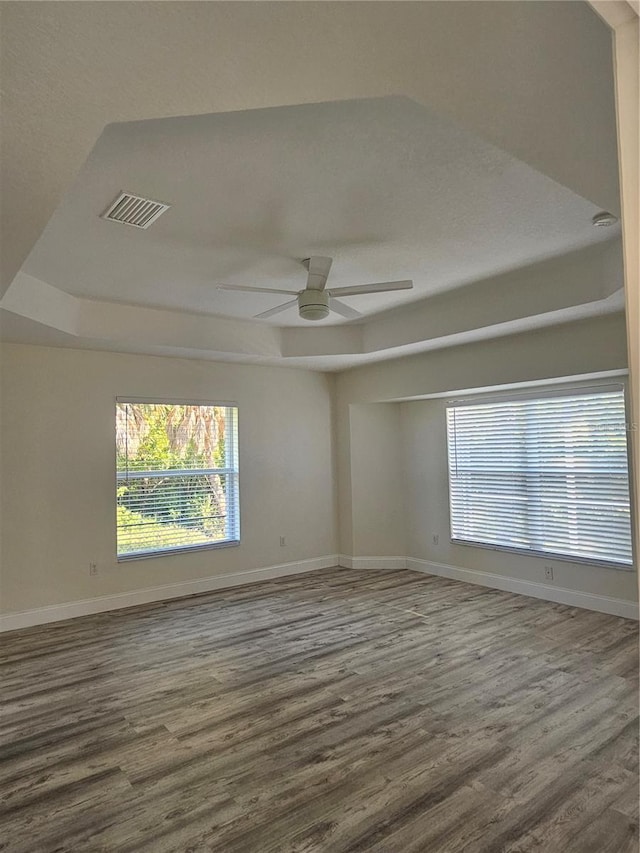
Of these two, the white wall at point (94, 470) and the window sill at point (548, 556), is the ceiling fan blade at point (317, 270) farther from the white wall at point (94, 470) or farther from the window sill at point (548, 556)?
the window sill at point (548, 556)

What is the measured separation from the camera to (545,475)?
199 inches

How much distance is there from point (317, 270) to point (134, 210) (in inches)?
47.1

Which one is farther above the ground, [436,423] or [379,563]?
[436,423]

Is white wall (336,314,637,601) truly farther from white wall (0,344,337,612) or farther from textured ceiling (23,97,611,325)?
textured ceiling (23,97,611,325)

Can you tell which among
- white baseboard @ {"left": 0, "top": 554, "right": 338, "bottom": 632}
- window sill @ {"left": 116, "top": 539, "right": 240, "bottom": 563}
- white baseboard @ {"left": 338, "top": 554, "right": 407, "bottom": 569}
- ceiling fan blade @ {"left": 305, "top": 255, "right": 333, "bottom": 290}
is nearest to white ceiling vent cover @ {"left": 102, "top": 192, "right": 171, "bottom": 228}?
ceiling fan blade @ {"left": 305, "top": 255, "right": 333, "bottom": 290}

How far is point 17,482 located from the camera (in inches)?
180

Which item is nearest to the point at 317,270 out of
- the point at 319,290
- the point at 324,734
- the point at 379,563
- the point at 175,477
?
the point at 319,290

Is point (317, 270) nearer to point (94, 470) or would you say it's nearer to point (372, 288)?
point (372, 288)

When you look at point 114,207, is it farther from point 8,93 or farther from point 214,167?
point 8,93

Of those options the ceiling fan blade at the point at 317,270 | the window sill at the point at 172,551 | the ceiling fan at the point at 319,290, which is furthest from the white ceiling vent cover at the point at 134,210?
the window sill at the point at 172,551

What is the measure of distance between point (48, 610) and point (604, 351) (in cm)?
532

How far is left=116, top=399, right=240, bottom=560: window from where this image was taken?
5203 millimetres

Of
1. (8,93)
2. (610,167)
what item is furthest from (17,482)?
(610,167)

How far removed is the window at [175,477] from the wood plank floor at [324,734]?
953mm
